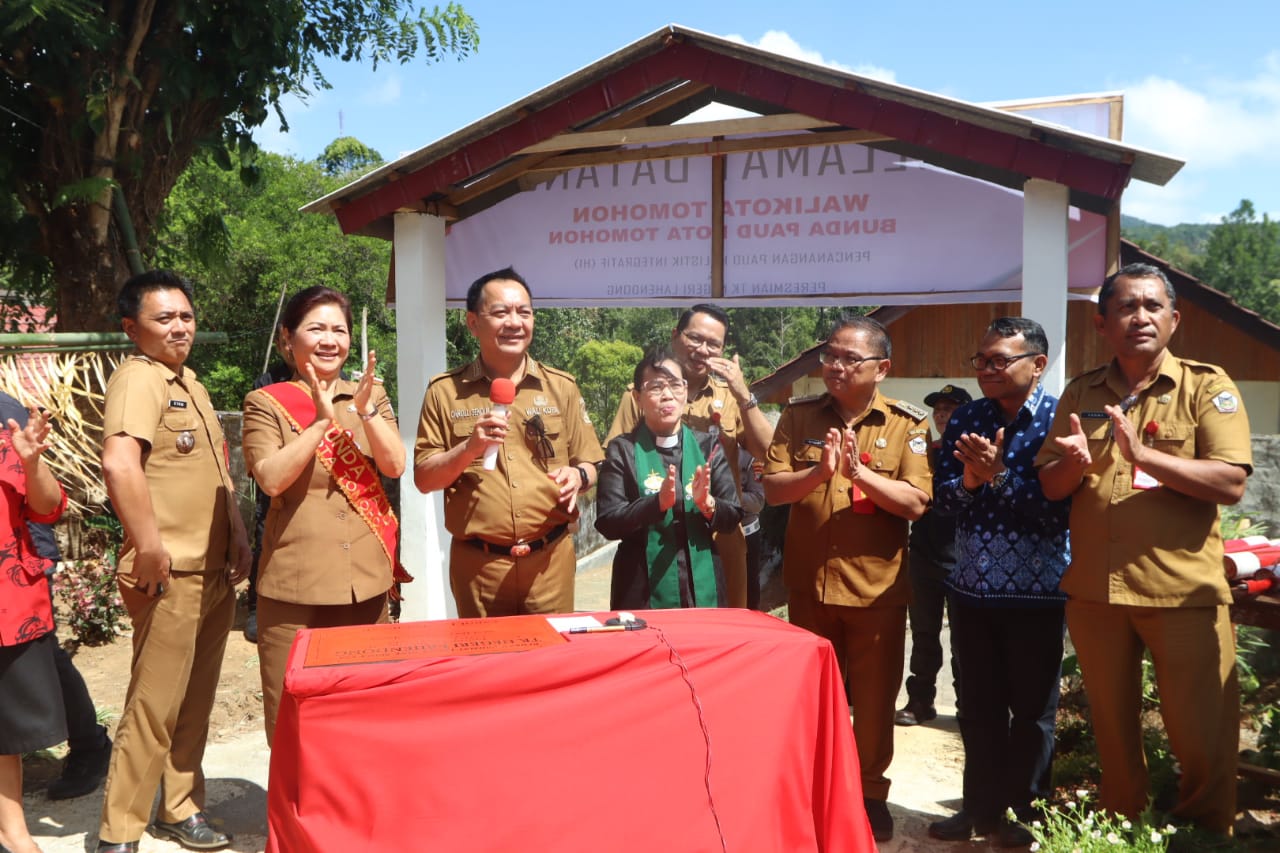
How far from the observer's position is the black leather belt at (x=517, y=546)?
3.65 metres

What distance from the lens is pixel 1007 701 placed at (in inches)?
150

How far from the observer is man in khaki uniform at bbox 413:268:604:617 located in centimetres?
365

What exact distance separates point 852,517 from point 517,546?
1.22m

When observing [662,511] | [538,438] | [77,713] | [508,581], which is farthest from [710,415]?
[77,713]

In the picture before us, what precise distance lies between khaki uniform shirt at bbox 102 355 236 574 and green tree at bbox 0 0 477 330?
3891mm

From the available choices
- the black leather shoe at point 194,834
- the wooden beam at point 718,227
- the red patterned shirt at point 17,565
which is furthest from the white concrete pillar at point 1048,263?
the red patterned shirt at point 17,565

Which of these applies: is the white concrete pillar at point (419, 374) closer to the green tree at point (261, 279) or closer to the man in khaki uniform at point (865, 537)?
the man in khaki uniform at point (865, 537)

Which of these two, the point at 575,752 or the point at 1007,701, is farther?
the point at 1007,701

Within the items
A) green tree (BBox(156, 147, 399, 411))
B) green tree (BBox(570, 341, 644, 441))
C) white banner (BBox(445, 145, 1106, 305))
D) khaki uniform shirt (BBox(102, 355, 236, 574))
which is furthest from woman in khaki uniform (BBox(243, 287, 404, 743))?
green tree (BBox(570, 341, 644, 441))

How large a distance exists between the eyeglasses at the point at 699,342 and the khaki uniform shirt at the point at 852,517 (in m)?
0.95

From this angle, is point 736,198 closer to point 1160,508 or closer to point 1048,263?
point 1048,263

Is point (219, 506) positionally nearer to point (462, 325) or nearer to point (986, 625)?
point (986, 625)

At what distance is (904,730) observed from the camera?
5.15m

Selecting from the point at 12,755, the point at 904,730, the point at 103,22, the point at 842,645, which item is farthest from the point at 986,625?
the point at 103,22
